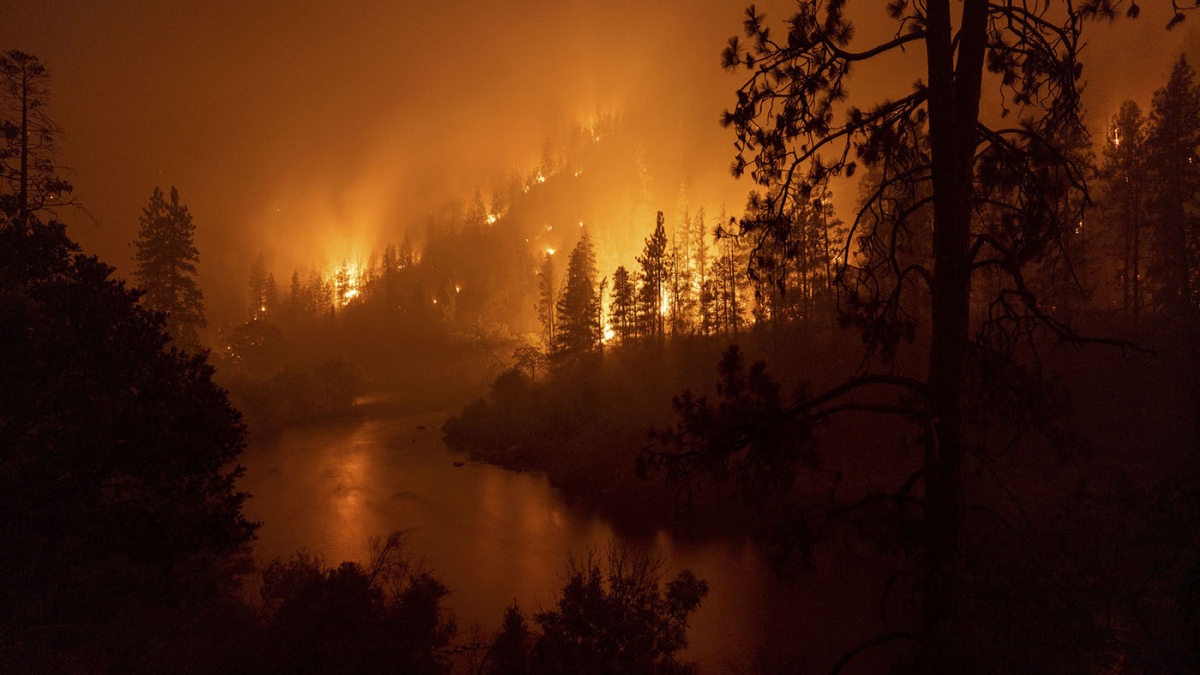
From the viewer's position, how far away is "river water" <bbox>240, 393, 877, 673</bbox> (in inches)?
830

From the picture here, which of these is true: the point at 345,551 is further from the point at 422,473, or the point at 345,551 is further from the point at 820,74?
the point at 820,74

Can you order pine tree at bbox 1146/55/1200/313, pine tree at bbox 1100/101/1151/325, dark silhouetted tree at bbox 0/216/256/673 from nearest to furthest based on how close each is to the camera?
1. dark silhouetted tree at bbox 0/216/256/673
2. pine tree at bbox 1146/55/1200/313
3. pine tree at bbox 1100/101/1151/325

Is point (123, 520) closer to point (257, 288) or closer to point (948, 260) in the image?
point (948, 260)

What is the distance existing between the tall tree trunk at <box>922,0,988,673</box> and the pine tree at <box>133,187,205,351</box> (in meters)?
50.2

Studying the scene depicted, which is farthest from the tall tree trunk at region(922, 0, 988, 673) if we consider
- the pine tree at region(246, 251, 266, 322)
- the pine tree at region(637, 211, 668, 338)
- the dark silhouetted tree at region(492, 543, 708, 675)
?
the pine tree at region(246, 251, 266, 322)

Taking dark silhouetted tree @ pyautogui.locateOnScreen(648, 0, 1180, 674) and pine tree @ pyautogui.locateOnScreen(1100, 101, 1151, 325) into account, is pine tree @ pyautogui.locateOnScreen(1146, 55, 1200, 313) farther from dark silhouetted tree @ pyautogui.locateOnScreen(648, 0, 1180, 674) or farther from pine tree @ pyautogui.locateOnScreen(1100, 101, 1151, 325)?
dark silhouetted tree @ pyautogui.locateOnScreen(648, 0, 1180, 674)

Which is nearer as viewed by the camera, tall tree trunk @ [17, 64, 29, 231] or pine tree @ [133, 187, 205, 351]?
tall tree trunk @ [17, 64, 29, 231]

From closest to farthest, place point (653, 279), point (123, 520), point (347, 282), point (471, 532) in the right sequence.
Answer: point (123, 520) < point (471, 532) < point (653, 279) < point (347, 282)

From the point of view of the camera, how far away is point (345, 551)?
27.2m

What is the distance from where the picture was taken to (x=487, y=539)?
98.3 feet

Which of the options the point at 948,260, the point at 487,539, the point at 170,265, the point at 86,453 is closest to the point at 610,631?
the point at 86,453

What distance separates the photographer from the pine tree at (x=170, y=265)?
42.9m

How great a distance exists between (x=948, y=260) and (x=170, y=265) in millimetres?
53318

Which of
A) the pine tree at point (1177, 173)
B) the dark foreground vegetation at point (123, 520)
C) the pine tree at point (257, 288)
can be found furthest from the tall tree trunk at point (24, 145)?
the pine tree at point (257, 288)
